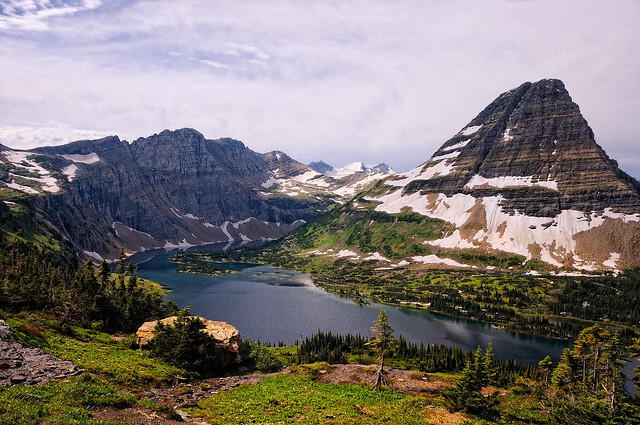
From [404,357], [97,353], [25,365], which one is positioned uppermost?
[25,365]

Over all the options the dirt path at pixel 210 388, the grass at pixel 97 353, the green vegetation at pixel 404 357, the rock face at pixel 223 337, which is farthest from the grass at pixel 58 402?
the green vegetation at pixel 404 357

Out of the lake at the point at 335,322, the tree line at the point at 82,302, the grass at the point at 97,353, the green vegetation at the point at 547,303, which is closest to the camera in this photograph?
the grass at the point at 97,353

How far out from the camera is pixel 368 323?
143375 mm

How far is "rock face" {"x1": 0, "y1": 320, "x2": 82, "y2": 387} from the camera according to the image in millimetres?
26750

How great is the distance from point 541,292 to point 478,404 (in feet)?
584

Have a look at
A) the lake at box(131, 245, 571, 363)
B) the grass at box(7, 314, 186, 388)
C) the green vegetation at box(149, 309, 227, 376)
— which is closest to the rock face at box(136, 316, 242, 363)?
the green vegetation at box(149, 309, 227, 376)

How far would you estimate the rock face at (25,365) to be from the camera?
87.8ft

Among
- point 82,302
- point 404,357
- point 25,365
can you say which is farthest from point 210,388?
point 404,357

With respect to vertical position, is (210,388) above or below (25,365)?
below

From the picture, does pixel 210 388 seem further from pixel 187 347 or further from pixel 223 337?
pixel 223 337

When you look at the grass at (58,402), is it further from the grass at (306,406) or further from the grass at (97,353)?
the grass at (306,406)

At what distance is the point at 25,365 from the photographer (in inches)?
1166

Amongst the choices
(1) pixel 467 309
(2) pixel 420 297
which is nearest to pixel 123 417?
(1) pixel 467 309

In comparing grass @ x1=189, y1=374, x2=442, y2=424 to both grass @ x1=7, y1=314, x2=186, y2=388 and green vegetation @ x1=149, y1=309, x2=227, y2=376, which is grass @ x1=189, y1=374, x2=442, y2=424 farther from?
green vegetation @ x1=149, y1=309, x2=227, y2=376
